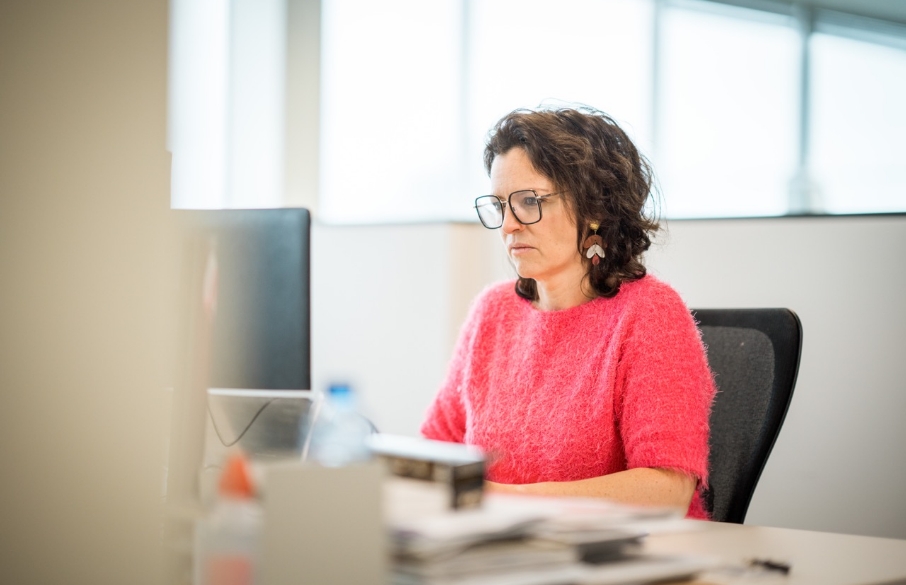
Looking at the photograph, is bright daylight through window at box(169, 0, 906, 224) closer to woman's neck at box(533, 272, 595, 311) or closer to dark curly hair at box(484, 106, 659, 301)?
dark curly hair at box(484, 106, 659, 301)

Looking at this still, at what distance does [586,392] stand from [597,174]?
412 millimetres

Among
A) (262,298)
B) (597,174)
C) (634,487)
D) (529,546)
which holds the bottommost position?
(634,487)

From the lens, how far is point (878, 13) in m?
2.19

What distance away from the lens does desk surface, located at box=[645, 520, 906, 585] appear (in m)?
0.88

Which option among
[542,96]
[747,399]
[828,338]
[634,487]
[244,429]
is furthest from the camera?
[542,96]

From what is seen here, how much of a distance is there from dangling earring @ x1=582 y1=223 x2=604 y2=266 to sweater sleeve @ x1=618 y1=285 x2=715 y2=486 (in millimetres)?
155

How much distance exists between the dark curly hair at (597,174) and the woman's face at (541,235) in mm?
17

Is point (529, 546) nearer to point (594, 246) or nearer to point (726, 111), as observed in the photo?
point (594, 246)

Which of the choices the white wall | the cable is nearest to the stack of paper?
the cable

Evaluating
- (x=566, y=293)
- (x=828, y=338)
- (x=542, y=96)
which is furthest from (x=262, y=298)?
(x=542, y=96)

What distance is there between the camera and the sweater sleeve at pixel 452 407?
1724 mm

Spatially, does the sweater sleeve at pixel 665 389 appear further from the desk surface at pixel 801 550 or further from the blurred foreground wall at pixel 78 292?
the blurred foreground wall at pixel 78 292

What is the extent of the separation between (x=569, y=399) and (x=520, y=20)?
1975 millimetres

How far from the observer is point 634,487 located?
130 centimetres
